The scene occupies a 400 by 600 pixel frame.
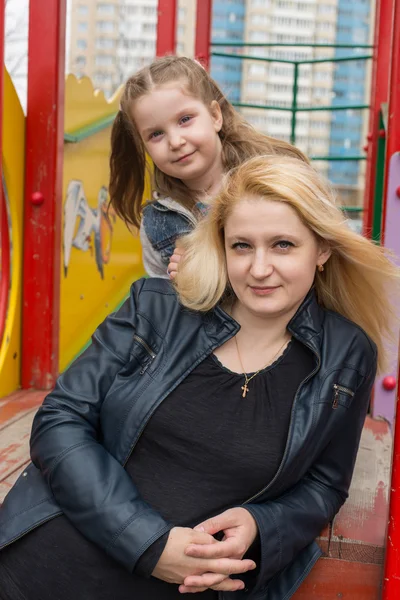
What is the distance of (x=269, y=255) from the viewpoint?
1583mm

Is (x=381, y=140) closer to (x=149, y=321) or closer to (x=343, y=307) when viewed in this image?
(x=343, y=307)

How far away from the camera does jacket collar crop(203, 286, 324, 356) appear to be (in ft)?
5.40

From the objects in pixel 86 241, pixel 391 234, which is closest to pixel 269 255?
pixel 391 234

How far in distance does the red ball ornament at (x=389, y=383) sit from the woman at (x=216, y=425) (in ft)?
3.18

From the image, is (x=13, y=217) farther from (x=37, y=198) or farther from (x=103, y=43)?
(x=103, y=43)

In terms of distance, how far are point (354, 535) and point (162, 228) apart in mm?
1112

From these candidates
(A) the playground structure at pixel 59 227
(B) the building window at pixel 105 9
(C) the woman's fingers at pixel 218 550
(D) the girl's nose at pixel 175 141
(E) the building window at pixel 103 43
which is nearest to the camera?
(C) the woman's fingers at pixel 218 550

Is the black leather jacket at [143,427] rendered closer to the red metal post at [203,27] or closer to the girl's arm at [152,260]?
the girl's arm at [152,260]

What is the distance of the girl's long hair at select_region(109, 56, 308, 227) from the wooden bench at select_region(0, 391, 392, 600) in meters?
0.91

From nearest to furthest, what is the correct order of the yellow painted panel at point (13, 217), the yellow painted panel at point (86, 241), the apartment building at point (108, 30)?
the yellow painted panel at point (13, 217) → the yellow painted panel at point (86, 241) → the apartment building at point (108, 30)

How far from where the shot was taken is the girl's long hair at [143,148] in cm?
232

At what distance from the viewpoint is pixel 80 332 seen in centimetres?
368

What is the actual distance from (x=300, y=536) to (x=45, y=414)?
0.60 m

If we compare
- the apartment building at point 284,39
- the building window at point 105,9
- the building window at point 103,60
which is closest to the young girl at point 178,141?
the apartment building at point 284,39
